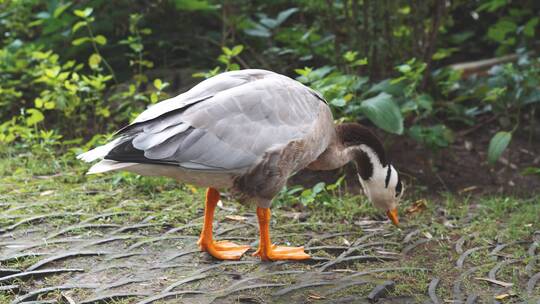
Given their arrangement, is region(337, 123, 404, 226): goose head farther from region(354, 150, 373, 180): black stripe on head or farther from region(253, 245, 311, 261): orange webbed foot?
region(253, 245, 311, 261): orange webbed foot

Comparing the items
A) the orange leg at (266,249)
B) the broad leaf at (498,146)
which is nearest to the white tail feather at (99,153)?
the orange leg at (266,249)

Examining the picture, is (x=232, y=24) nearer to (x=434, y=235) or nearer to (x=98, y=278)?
(x=434, y=235)

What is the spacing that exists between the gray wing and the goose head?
20.3 inches

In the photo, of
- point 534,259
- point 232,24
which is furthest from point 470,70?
point 534,259

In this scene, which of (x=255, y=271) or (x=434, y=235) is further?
(x=434, y=235)

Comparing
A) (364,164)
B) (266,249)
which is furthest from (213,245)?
(364,164)

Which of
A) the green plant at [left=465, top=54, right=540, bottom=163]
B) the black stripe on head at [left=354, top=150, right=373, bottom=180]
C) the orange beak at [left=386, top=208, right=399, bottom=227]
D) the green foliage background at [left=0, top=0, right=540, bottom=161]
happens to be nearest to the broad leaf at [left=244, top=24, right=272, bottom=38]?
the green foliage background at [left=0, top=0, right=540, bottom=161]

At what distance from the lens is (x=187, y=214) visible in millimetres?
4684

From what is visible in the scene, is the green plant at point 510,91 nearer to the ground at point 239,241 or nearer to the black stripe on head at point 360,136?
the ground at point 239,241

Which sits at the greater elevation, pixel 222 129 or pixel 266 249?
pixel 222 129

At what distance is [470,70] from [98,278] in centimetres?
512

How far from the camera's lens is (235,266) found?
12.7 ft

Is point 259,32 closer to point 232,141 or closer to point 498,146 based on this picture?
point 498,146

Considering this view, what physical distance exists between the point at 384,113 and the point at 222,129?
1.91 meters
